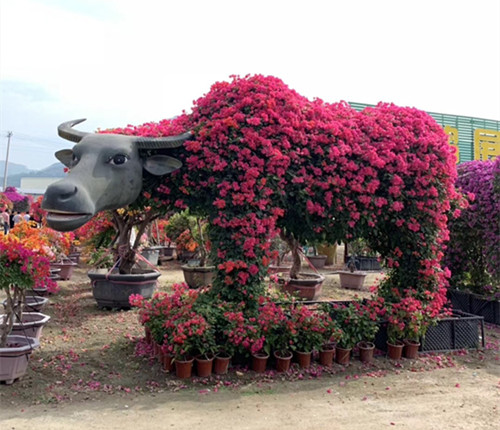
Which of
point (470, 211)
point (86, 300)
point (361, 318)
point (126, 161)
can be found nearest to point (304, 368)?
point (361, 318)

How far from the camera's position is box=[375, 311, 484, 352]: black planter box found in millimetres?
6223

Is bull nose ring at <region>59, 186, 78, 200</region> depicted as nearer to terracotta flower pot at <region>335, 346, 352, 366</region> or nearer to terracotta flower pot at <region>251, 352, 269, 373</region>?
terracotta flower pot at <region>251, 352, 269, 373</region>

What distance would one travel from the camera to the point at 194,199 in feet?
18.7

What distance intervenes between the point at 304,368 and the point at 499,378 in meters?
2.33

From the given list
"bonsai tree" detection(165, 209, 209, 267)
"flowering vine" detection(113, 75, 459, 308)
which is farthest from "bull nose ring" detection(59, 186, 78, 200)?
"bonsai tree" detection(165, 209, 209, 267)

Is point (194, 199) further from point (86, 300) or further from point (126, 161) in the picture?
point (86, 300)

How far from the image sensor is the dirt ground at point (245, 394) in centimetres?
404

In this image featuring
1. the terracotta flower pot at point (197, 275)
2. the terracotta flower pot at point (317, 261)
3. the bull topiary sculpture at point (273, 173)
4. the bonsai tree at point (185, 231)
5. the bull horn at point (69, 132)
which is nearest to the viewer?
the bull topiary sculpture at point (273, 173)

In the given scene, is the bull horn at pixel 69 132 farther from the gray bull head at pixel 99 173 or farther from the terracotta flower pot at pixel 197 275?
the terracotta flower pot at pixel 197 275

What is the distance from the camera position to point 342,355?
570cm

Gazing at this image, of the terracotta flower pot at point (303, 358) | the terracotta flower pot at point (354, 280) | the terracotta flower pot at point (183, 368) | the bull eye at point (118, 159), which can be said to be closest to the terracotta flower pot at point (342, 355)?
the terracotta flower pot at point (303, 358)

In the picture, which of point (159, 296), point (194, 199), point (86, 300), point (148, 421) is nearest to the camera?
point (148, 421)

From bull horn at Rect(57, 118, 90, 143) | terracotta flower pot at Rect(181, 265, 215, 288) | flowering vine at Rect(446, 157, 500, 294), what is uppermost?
bull horn at Rect(57, 118, 90, 143)

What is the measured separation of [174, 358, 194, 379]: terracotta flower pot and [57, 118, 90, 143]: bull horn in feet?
9.55
